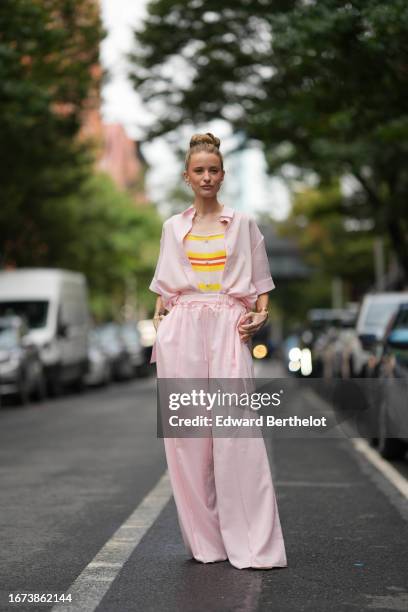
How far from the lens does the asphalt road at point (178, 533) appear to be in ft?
17.3

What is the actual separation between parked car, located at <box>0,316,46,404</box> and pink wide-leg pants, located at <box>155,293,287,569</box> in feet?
53.5

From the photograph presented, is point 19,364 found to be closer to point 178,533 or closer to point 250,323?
point 178,533

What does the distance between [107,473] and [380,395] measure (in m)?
2.35

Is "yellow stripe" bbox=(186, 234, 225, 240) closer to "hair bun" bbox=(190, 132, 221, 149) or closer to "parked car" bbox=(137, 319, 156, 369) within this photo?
"hair bun" bbox=(190, 132, 221, 149)

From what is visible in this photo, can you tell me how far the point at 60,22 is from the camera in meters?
25.2

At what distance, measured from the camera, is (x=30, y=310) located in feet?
87.1

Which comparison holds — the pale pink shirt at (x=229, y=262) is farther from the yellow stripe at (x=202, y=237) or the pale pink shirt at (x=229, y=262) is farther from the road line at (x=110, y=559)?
the road line at (x=110, y=559)

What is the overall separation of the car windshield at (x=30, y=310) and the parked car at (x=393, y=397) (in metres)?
15.6

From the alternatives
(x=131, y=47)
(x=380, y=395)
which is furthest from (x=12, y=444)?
(x=131, y=47)

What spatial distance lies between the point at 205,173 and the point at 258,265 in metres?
0.49

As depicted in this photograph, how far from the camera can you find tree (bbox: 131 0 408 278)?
18719 millimetres

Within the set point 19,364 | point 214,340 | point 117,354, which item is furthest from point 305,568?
point 117,354

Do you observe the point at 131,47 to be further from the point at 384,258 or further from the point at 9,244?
the point at 384,258

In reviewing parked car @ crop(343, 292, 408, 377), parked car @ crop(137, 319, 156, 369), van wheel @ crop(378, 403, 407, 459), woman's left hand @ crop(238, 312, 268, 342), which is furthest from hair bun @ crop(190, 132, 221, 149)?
parked car @ crop(137, 319, 156, 369)
